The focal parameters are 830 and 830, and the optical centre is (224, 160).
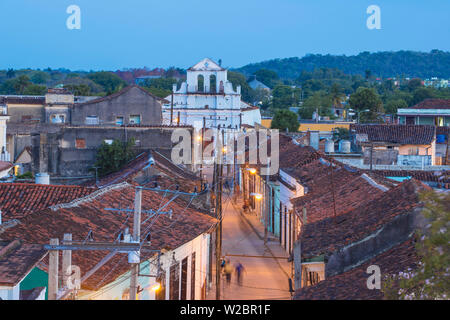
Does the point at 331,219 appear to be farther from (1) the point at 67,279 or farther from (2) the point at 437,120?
(2) the point at 437,120

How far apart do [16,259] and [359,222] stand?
24.3 ft

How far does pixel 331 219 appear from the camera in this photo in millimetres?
19531

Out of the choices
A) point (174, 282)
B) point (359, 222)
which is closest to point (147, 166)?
point (174, 282)

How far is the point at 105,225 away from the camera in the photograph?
60.0 ft

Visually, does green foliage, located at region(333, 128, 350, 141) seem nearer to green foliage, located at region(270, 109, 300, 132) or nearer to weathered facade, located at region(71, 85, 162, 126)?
weathered facade, located at region(71, 85, 162, 126)

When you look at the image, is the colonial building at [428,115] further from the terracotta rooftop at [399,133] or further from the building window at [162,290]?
the building window at [162,290]

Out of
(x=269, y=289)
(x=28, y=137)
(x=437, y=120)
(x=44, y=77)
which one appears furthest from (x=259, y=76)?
(x=269, y=289)

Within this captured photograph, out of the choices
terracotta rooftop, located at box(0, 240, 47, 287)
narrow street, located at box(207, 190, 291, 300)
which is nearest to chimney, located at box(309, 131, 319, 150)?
narrow street, located at box(207, 190, 291, 300)

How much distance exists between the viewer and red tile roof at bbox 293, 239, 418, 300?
13.0 m

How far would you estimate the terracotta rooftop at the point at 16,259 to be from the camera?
12.3 metres

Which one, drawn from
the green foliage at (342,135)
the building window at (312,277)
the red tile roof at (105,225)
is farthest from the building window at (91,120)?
the building window at (312,277)

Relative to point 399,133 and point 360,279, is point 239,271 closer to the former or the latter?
point 360,279

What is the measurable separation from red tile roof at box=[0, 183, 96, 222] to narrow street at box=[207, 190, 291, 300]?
470 cm
